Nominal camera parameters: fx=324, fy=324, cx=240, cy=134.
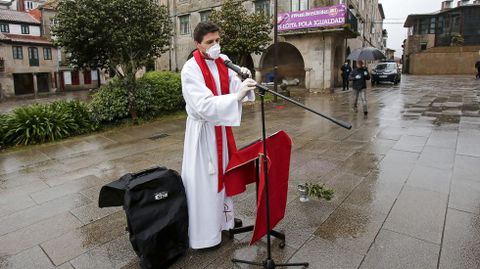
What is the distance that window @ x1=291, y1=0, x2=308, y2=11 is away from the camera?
18891 mm

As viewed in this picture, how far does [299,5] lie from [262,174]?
A: 61.8ft

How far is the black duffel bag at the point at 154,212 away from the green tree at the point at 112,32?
7215 millimetres

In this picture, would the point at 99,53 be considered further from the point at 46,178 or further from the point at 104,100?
the point at 46,178

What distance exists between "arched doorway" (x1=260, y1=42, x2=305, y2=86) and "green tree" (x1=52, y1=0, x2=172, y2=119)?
13.1m

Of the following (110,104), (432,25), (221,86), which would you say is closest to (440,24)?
(432,25)

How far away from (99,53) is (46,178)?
5827 millimetres

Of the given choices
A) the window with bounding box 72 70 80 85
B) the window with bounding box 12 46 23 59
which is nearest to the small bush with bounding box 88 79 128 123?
the window with bounding box 12 46 23 59

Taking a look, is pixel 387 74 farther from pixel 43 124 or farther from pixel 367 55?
pixel 43 124

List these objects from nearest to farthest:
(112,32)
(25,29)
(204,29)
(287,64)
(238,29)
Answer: (204,29), (112,32), (238,29), (287,64), (25,29)

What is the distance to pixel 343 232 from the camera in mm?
3047

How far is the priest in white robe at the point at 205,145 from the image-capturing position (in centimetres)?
257

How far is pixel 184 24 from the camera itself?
25.2m

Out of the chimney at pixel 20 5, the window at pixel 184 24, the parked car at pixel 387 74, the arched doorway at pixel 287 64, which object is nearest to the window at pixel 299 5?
the arched doorway at pixel 287 64

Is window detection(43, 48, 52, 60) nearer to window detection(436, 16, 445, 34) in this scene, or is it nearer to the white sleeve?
the white sleeve
